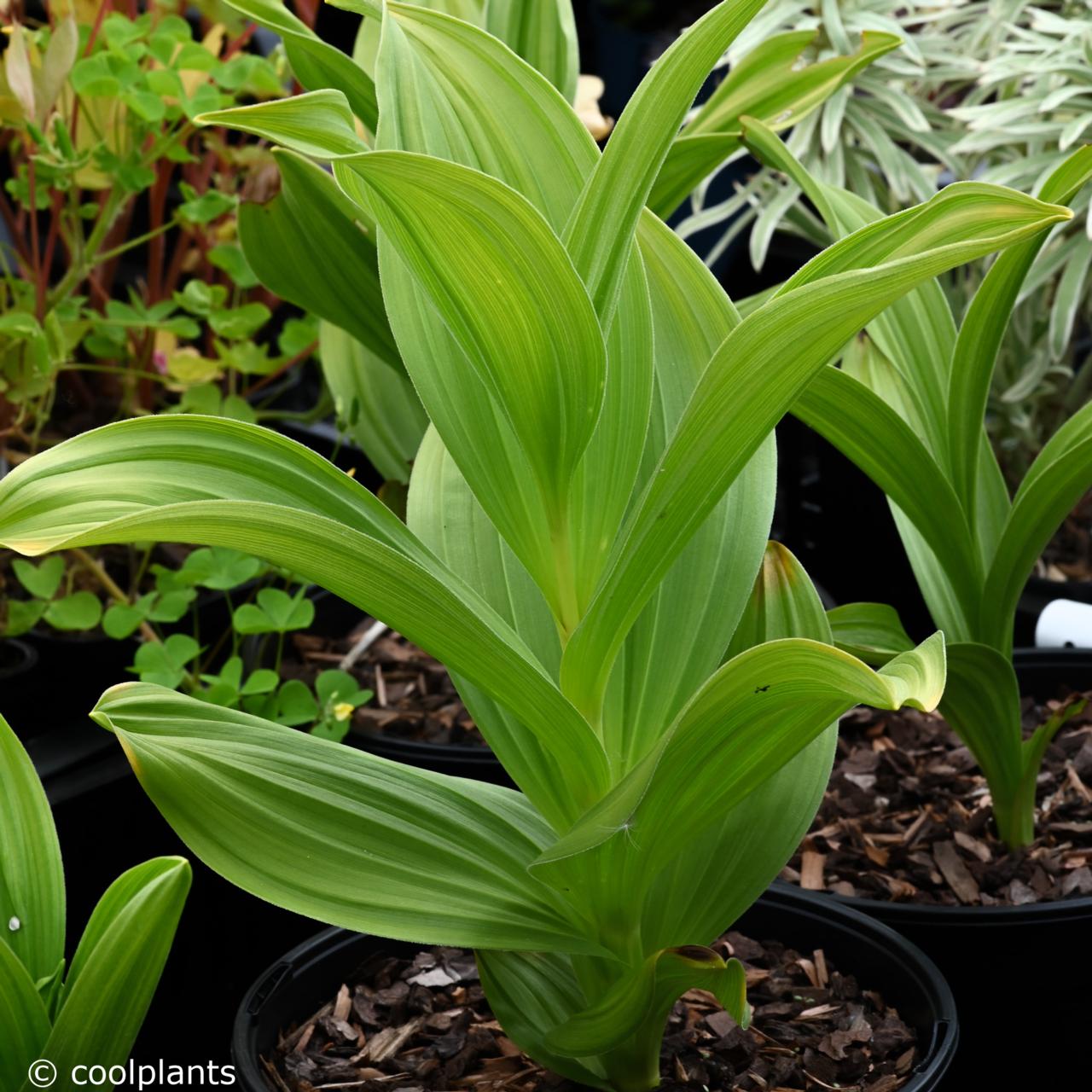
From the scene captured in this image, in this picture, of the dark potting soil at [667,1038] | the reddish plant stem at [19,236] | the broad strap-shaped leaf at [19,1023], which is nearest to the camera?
the broad strap-shaped leaf at [19,1023]

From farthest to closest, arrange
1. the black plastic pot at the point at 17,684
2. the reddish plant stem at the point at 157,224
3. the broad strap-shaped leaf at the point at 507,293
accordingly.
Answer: the reddish plant stem at the point at 157,224 → the black plastic pot at the point at 17,684 → the broad strap-shaped leaf at the point at 507,293

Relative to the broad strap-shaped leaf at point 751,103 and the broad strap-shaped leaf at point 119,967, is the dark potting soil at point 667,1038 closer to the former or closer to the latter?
the broad strap-shaped leaf at point 119,967

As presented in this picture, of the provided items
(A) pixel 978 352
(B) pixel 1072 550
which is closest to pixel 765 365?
(A) pixel 978 352

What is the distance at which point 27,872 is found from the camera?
0.64 metres

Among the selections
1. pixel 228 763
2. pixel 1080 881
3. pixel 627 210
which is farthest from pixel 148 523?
pixel 1080 881

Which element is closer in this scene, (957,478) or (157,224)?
(957,478)

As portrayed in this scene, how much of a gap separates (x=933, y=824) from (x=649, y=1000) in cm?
40

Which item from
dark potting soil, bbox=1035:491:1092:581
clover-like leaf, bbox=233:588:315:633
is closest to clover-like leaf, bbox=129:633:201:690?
clover-like leaf, bbox=233:588:315:633

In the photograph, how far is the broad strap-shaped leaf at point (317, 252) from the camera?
3.08 feet

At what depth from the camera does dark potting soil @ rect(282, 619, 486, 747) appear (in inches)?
44.9

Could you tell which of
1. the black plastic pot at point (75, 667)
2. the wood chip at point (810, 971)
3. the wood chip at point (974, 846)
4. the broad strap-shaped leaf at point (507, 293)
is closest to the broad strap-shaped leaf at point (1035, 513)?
the wood chip at point (974, 846)

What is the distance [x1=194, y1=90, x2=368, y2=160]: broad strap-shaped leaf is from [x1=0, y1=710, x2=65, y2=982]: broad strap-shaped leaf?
31cm

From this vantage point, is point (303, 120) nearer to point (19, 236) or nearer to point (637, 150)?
point (637, 150)

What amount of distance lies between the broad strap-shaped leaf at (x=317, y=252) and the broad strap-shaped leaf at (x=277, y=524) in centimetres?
38
